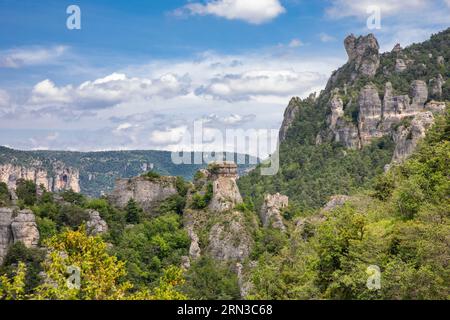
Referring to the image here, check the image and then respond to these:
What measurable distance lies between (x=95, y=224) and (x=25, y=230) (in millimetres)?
9103

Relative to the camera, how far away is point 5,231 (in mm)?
62438

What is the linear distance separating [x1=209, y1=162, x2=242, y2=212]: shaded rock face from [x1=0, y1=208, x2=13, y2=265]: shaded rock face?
73.8 ft

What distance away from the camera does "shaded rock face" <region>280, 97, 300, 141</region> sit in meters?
161

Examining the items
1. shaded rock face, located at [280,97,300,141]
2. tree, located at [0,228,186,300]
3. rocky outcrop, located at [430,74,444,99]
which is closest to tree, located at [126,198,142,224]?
tree, located at [0,228,186,300]

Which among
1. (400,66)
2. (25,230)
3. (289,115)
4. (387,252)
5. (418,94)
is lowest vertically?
(25,230)

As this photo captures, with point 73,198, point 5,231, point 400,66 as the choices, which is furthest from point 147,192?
point 400,66

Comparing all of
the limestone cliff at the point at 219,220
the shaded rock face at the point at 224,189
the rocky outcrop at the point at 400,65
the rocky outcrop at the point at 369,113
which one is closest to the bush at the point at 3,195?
the limestone cliff at the point at 219,220

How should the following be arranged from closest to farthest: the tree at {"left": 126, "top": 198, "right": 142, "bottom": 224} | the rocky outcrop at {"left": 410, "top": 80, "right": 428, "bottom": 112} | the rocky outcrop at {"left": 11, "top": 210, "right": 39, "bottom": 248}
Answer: the rocky outcrop at {"left": 11, "top": 210, "right": 39, "bottom": 248}
the tree at {"left": 126, "top": 198, "right": 142, "bottom": 224}
the rocky outcrop at {"left": 410, "top": 80, "right": 428, "bottom": 112}

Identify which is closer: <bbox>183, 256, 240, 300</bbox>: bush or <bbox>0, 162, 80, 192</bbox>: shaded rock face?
<bbox>183, 256, 240, 300</bbox>: bush

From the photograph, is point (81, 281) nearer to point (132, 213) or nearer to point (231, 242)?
point (231, 242)

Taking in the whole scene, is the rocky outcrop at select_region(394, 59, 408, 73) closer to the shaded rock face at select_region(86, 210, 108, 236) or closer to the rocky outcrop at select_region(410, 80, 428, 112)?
the rocky outcrop at select_region(410, 80, 428, 112)

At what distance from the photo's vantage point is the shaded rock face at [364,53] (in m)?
150

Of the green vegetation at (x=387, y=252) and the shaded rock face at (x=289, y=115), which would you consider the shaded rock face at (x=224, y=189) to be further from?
the shaded rock face at (x=289, y=115)
